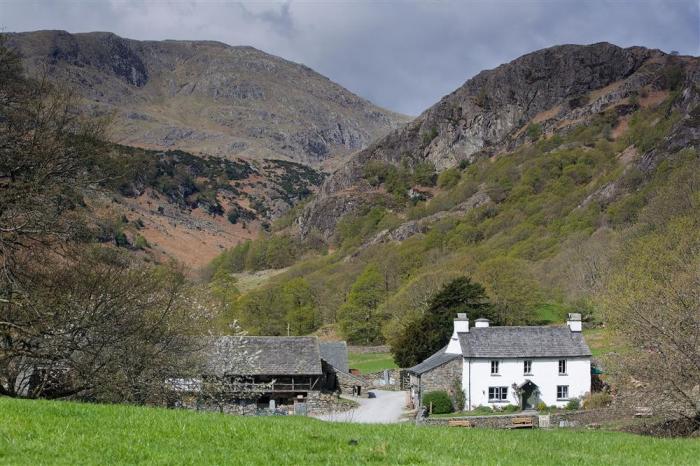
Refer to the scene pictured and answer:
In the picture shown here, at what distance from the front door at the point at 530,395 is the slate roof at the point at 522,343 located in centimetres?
223

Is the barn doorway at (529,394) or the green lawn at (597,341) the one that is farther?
the green lawn at (597,341)

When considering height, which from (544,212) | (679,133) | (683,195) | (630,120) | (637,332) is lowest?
(637,332)

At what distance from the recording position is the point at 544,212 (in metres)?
149

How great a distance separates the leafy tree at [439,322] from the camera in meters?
66.6

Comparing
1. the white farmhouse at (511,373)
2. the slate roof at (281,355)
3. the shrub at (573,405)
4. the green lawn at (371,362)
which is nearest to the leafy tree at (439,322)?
the green lawn at (371,362)

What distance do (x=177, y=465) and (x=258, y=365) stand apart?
44.9 metres

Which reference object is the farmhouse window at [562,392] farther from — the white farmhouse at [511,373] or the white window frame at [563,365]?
the white window frame at [563,365]

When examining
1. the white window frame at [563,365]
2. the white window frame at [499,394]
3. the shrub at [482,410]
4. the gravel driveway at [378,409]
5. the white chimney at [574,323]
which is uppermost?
the white chimney at [574,323]

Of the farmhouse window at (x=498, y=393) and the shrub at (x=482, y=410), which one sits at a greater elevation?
the farmhouse window at (x=498, y=393)

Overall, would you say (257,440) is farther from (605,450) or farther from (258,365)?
(258,365)

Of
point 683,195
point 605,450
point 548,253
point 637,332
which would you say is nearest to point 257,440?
point 605,450

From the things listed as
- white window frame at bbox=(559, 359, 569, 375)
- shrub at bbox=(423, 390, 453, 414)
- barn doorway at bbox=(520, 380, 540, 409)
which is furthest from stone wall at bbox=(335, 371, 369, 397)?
white window frame at bbox=(559, 359, 569, 375)

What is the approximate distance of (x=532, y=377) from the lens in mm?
53719

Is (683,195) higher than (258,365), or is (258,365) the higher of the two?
(683,195)
